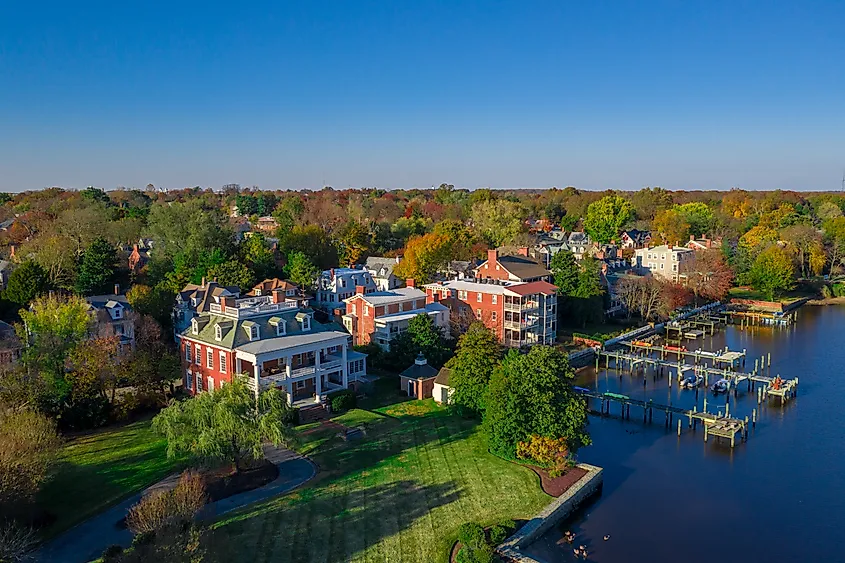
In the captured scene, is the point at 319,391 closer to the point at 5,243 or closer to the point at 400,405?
the point at 400,405

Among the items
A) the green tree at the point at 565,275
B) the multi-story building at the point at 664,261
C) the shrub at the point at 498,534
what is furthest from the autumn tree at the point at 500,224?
the shrub at the point at 498,534

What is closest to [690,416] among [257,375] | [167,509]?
[257,375]

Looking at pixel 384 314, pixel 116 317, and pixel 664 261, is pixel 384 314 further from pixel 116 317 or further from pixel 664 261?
pixel 664 261

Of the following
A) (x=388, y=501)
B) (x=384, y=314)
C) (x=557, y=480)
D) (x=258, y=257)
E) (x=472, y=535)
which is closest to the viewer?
(x=472, y=535)

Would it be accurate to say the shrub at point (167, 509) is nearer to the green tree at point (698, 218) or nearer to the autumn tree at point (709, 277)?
the autumn tree at point (709, 277)

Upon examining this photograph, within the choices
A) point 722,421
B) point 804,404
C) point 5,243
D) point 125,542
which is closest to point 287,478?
point 125,542
